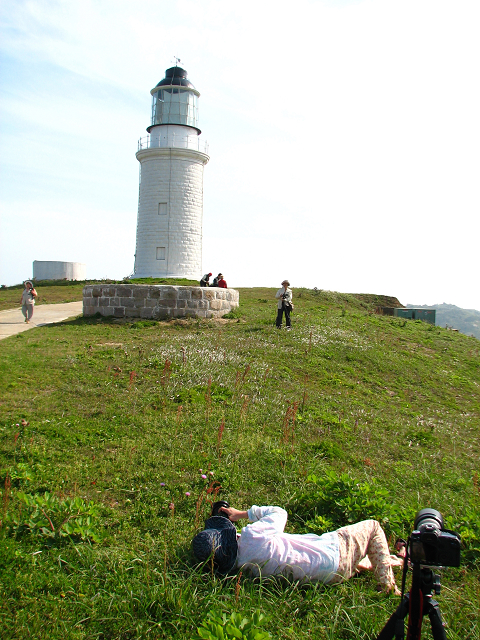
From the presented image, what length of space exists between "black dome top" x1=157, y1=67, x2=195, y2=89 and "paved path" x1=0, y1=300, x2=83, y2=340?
14720mm

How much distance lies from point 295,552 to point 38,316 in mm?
15636

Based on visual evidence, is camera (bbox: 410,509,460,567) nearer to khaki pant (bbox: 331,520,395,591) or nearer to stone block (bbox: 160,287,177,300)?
khaki pant (bbox: 331,520,395,591)

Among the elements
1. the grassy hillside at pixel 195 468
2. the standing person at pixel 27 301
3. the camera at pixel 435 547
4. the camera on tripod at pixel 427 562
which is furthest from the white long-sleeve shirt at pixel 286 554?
the standing person at pixel 27 301

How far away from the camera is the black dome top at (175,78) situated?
2873 cm

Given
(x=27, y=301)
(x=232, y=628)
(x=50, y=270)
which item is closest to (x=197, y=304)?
(x=27, y=301)

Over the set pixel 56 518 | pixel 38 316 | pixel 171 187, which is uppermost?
pixel 171 187

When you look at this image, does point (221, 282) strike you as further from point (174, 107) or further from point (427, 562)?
point (427, 562)

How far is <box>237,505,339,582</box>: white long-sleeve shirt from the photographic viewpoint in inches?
144

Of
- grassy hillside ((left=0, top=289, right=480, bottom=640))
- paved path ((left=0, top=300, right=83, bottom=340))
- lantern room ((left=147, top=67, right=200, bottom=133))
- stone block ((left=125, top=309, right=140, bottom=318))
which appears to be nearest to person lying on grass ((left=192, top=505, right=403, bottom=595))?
grassy hillside ((left=0, top=289, right=480, bottom=640))

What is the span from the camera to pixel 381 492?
465 cm

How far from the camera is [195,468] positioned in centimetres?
550

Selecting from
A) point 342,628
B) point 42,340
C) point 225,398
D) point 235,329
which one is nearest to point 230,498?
point 342,628

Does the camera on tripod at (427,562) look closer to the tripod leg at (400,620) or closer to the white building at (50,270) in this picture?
the tripod leg at (400,620)

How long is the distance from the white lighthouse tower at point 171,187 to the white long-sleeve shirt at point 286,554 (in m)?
24.6
